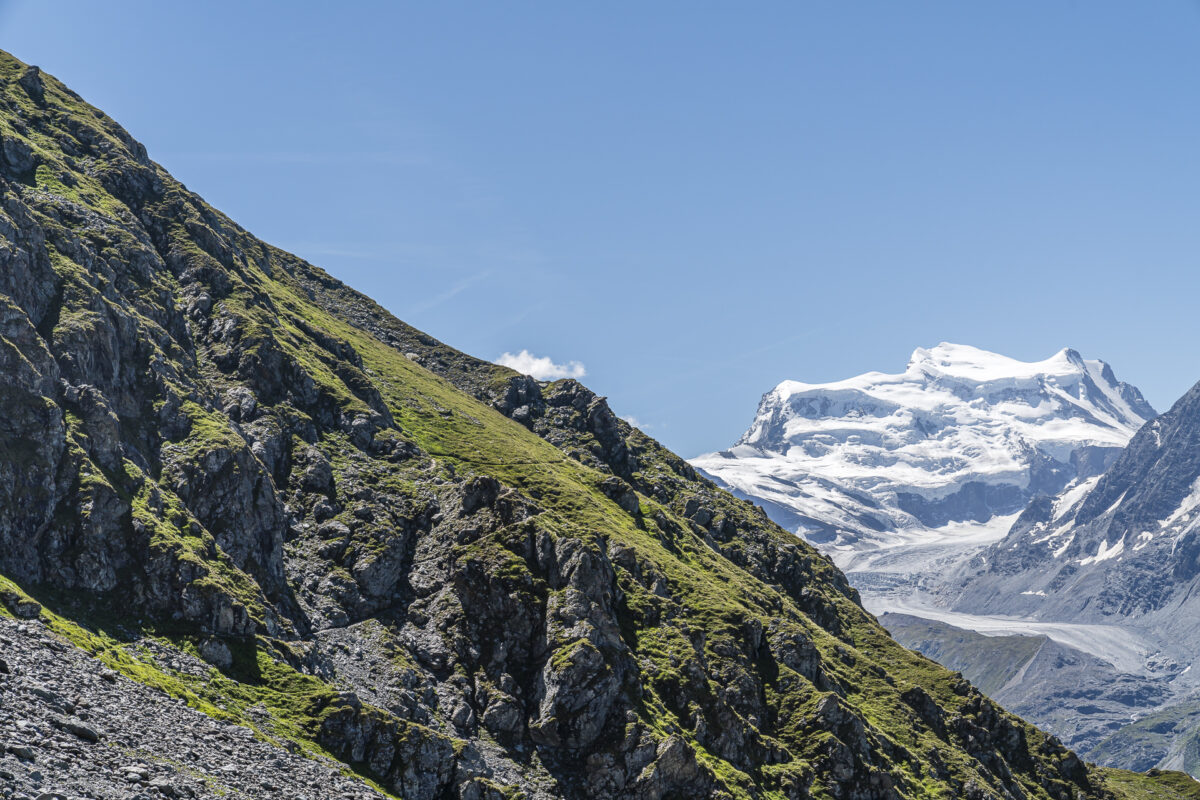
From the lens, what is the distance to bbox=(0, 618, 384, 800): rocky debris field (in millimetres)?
55875

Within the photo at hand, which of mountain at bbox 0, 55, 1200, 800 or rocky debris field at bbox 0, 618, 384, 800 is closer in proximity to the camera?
rocky debris field at bbox 0, 618, 384, 800

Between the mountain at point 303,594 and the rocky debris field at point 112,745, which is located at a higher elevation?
the mountain at point 303,594

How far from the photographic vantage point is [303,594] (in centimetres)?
12544

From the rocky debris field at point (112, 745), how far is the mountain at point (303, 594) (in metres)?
0.32

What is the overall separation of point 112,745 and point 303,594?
6143 cm

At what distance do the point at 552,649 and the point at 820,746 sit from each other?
4342cm

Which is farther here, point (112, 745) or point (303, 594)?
point (303, 594)

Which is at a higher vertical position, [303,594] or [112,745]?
[303,594]

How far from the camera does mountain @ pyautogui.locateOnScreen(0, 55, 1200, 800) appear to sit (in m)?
84.6

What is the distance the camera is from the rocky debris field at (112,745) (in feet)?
183

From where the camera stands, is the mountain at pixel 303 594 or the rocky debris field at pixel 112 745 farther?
the mountain at pixel 303 594

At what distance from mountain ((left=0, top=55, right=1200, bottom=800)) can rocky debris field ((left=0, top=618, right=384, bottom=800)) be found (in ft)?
1.06

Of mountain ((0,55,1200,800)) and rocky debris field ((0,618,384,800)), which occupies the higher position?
mountain ((0,55,1200,800))

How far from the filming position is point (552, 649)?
124 metres
